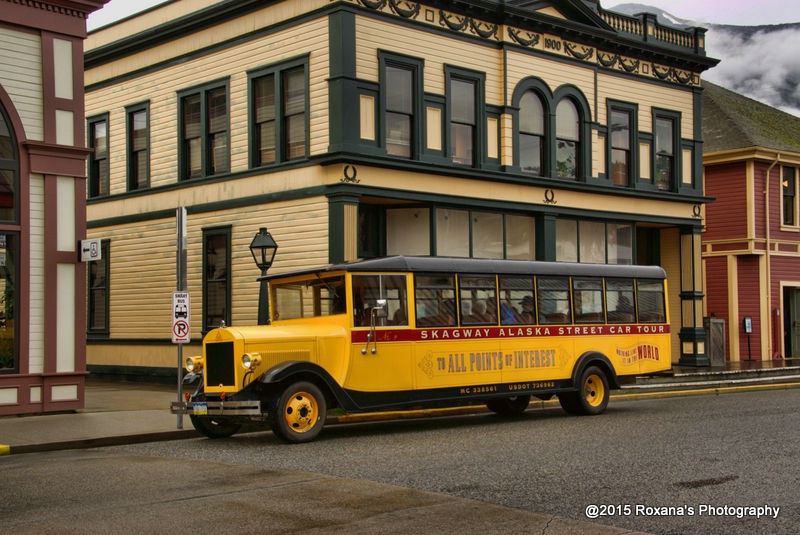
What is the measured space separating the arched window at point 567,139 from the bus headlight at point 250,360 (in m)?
13.5

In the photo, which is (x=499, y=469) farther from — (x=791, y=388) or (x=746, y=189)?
(x=746, y=189)

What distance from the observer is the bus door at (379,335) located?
14555mm

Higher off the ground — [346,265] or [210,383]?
[346,265]

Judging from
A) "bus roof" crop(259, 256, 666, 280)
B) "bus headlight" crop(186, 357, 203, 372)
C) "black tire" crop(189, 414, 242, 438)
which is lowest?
"black tire" crop(189, 414, 242, 438)

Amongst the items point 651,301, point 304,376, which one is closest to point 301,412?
point 304,376

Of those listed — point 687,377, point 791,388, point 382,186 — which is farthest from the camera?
point 687,377

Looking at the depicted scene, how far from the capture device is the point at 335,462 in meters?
11.7

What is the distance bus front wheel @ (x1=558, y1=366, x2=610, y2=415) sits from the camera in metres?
17.3

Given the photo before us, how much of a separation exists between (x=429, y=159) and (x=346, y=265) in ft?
26.3

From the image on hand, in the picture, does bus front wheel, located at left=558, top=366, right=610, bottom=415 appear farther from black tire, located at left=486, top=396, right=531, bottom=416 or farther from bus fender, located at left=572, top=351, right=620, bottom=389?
black tire, located at left=486, top=396, right=531, bottom=416

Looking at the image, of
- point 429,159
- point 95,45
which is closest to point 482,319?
point 429,159

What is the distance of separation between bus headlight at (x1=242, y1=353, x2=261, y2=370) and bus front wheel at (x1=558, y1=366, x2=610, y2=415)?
6151 mm

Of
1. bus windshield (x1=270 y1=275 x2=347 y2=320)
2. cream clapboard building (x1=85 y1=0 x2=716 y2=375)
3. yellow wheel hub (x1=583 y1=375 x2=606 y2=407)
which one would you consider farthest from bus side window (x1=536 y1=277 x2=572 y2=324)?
cream clapboard building (x1=85 y1=0 x2=716 y2=375)

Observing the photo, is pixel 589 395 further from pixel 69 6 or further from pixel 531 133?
pixel 69 6
